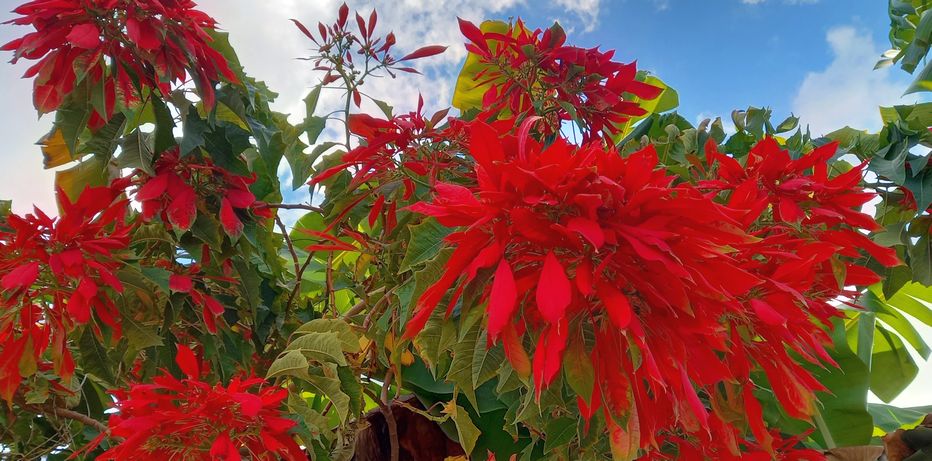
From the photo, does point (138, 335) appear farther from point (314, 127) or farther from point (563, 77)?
point (563, 77)

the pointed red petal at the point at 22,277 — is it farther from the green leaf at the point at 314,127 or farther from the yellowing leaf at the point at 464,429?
the yellowing leaf at the point at 464,429

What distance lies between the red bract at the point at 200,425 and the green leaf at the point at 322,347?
78 millimetres

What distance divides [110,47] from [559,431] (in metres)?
0.72

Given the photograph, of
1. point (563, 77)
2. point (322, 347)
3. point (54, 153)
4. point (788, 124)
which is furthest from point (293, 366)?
point (788, 124)

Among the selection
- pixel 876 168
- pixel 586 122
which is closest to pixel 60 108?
pixel 586 122

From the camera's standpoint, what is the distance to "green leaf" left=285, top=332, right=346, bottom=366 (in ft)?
2.59

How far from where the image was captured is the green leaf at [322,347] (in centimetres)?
79

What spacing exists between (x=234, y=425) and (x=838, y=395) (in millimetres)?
1210

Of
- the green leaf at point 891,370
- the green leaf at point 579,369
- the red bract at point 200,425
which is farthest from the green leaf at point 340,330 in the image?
the green leaf at point 891,370

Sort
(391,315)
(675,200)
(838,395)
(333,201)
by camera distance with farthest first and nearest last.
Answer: (838,395)
(333,201)
(391,315)
(675,200)

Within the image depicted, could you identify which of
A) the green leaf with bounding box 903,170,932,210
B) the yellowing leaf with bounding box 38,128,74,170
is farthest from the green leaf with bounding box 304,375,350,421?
the green leaf with bounding box 903,170,932,210

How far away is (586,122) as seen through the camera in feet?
3.32

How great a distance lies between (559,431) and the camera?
2.60 ft

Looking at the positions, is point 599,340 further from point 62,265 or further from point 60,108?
point 60,108
